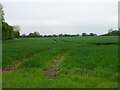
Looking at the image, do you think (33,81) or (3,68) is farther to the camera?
(3,68)

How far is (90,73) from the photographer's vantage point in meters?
7.99

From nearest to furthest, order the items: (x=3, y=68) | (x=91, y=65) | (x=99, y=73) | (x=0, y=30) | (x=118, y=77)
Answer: (x=118, y=77) < (x=99, y=73) < (x=91, y=65) < (x=3, y=68) < (x=0, y=30)

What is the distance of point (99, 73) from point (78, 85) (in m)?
2.25

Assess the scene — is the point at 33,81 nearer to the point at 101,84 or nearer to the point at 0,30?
the point at 101,84

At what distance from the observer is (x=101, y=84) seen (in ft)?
20.2

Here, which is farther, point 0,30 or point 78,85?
point 0,30

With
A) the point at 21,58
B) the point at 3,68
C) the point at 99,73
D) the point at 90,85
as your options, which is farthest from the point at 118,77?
the point at 21,58

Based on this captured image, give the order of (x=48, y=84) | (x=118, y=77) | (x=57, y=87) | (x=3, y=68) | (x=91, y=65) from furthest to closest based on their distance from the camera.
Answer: (x=3, y=68) < (x=91, y=65) < (x=118, y=77) < (x=48, y=84) < (x=57, y=87)

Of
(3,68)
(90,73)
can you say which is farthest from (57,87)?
(3,68)

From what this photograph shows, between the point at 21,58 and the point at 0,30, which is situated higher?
the point at 0,30

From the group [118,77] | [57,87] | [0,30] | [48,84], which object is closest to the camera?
[57,87]

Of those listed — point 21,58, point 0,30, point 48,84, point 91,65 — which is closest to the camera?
point 48,84

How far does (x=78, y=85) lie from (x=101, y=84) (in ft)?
3.03

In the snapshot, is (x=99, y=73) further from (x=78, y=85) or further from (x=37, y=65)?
(x=37, y=65)
